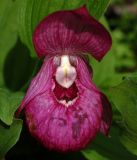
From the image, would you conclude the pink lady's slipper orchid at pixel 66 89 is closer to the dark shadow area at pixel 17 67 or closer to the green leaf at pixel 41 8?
the green leaf at pixel 41 8

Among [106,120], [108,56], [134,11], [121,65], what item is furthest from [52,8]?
[134,11]

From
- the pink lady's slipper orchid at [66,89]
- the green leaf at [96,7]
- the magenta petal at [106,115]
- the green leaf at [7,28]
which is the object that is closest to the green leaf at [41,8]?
the green leaf at [96,7]

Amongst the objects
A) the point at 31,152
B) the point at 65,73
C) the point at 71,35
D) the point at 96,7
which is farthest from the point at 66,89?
the point at 31,152

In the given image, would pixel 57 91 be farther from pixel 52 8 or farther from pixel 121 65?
pixel 121 65

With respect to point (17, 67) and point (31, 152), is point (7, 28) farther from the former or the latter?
point (31, 152)

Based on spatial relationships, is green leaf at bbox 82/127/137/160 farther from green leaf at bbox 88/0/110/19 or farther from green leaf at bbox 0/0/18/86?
green leaf at bbox 0/0/18/86

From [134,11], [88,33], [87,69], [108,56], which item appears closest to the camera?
[88,33]
